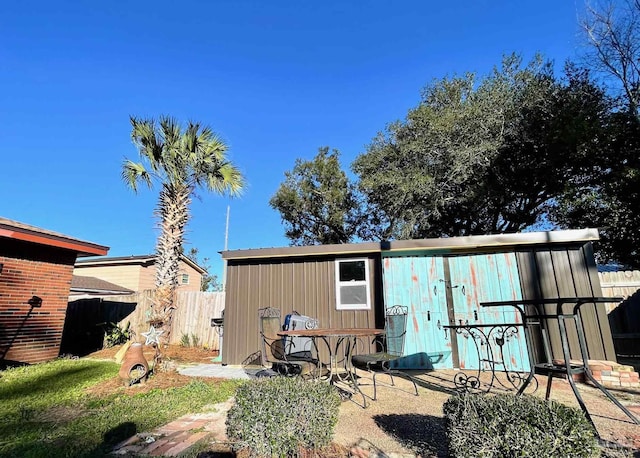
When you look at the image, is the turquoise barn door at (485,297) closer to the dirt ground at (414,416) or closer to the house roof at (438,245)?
the house roof at (438,245)

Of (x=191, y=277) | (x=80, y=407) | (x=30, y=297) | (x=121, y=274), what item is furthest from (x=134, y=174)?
(x=191, y=277)

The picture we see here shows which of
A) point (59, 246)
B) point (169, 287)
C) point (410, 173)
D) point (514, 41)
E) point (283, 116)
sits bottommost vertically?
point (169, 287)

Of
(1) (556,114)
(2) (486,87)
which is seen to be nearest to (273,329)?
(1) (556,114)

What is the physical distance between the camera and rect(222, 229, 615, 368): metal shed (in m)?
5.66

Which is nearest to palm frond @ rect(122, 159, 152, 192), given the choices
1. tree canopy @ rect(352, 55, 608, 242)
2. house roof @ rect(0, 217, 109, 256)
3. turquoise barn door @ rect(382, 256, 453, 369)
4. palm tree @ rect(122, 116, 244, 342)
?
palm tree @ rect(122, 116, 244, 342)

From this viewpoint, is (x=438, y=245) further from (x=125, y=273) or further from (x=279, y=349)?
(x=125, y=273)

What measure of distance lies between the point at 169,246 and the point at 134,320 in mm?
6751

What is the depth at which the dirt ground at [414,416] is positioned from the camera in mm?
2594

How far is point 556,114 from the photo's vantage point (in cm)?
1087

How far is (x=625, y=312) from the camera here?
25.0ft

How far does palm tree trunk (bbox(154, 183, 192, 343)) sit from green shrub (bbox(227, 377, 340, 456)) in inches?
145

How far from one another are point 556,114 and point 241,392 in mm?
13151

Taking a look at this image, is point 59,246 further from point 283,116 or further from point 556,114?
point 556,114

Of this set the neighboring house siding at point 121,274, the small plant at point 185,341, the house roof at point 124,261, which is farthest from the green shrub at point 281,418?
the neighboring house siding at point 121,274
